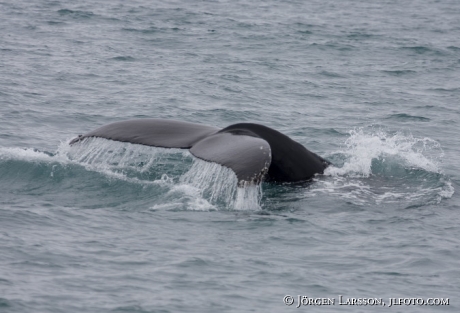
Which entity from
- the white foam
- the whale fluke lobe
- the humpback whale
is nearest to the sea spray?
the whale fluke lobe

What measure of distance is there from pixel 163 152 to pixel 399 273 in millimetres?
4578

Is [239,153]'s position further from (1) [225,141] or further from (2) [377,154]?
(2) [377,154]

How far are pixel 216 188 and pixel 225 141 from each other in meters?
1.01

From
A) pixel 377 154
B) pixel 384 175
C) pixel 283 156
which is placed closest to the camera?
pixel 283 156

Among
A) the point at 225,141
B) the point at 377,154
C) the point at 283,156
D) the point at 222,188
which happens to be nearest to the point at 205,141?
the point at 225,141

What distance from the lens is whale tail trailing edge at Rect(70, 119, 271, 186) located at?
7.73 m

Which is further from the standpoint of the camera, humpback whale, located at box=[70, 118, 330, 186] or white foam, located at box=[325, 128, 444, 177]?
white foam, located at box=[325, 128, 444, 177]

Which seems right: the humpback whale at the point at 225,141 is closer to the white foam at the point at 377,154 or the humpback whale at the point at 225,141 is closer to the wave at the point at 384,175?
the wave at the point at 384,175

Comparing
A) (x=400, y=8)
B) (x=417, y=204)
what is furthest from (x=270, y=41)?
(x=417, y=204)

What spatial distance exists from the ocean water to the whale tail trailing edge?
0.22m

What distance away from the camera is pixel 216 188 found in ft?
30.8

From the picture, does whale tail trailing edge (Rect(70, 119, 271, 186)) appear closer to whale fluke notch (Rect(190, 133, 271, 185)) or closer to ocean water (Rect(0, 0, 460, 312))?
whale fluke notch (Rect(190, 133, 271, 185))

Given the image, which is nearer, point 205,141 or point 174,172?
point 205,141

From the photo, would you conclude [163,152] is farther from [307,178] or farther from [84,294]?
[84,294]
